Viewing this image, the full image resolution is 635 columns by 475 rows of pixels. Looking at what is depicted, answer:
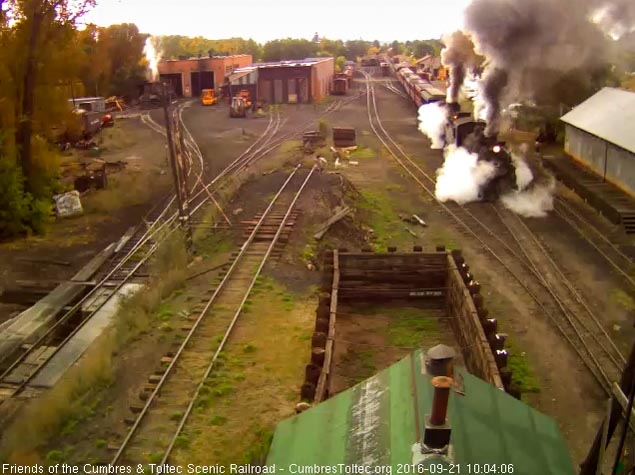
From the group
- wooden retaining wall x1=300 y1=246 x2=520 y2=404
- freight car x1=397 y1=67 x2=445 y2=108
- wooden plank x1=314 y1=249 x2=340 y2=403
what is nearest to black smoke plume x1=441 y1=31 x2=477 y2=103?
freight car x1=397 y1=67 x2=445 y2=108

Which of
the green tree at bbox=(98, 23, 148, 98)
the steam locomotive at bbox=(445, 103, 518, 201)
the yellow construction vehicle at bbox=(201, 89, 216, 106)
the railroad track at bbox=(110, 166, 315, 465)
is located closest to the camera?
the railroad track at bbox=(110, 166, 315, 465)

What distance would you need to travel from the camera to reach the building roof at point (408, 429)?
4.17 meters

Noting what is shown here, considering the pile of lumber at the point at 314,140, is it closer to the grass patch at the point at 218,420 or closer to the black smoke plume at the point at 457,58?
the black smoke plume at the point at 457,58

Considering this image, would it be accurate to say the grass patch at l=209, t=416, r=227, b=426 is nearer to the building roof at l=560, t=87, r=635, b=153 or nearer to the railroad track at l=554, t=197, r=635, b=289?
the railroad track at l=554, t=197, r=635, b=289

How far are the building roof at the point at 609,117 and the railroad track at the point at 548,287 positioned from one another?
465 cm

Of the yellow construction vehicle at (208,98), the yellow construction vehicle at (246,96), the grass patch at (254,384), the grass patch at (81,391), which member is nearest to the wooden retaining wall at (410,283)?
the grass patch at (254,384)

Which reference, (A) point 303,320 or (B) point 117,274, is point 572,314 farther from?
(B) point 117,274

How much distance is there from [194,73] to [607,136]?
4567cm

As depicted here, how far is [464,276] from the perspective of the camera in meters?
12.5

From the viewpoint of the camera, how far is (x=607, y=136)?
21.5 m

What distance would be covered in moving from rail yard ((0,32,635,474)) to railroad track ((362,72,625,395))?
0.05m

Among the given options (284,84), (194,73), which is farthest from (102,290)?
(194,73)

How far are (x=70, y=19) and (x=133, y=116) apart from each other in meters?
27.1

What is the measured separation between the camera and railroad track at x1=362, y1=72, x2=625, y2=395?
11283 mm
